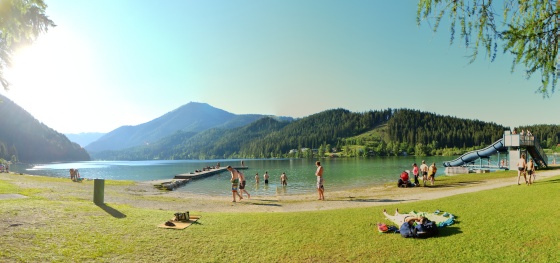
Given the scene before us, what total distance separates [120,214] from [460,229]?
1422 centimetres

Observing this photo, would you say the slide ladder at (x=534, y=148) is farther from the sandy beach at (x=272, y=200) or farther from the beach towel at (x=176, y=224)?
the beach towel at (x=176, y=224)

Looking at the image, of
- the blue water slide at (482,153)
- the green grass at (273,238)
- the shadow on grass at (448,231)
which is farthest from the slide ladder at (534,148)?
the shadow on grass at (448,231)

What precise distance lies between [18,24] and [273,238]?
36.7ft

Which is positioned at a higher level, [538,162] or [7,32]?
[7,32]

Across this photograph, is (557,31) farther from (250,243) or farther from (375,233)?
(250,243)

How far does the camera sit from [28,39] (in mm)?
11445

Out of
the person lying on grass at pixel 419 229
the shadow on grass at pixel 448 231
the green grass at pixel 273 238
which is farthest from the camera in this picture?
the shadow on grass at pixel 448 231

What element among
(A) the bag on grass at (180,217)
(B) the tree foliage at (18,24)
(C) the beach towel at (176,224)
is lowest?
(C) the beach towel at (176,224)

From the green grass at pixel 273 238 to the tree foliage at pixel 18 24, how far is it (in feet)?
19.2

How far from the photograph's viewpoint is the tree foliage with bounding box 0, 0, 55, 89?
978 cm

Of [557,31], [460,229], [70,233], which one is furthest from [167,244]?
[557,31]

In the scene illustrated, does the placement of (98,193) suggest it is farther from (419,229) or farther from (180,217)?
(419,229)

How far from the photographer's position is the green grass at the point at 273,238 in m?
8.83

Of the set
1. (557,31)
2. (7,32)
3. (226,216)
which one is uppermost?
(7,32)
